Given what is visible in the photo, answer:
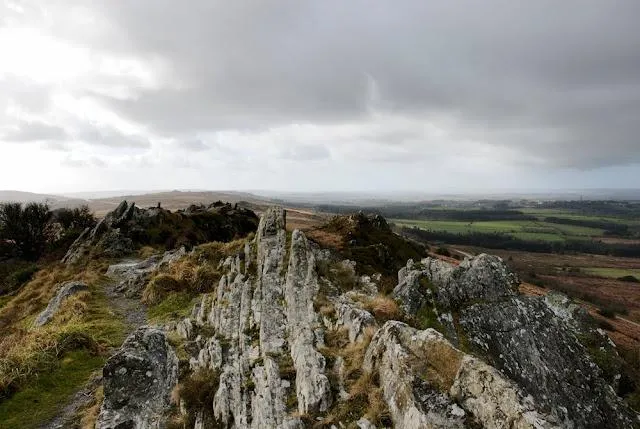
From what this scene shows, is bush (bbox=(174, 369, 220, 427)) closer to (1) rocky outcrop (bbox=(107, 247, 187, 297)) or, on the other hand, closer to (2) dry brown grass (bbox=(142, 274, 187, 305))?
(2) dry brown grass (bbox=(142, 274, 187, 305))

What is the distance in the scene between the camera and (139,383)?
13695mm

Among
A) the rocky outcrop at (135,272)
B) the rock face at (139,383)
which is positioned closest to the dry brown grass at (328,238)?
the rocky outcrop at (135,272)

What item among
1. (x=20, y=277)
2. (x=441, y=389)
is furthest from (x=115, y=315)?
(x=20, y=277)

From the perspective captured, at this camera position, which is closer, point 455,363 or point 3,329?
point 455,363

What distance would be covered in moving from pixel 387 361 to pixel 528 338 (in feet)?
18.4

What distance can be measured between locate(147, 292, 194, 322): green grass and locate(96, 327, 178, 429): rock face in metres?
7.02

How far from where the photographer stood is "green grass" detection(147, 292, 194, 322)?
22978 mm

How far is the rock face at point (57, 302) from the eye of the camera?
25.2 meters

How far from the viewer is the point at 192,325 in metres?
18.8

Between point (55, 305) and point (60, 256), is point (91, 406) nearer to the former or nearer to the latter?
point (55, 305)

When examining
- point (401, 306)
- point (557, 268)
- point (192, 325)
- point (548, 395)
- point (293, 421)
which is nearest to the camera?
point (293, 421)

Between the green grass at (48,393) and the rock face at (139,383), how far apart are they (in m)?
3.21

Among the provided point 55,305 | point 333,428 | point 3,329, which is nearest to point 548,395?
point 333,428

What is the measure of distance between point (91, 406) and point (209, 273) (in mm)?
13316
